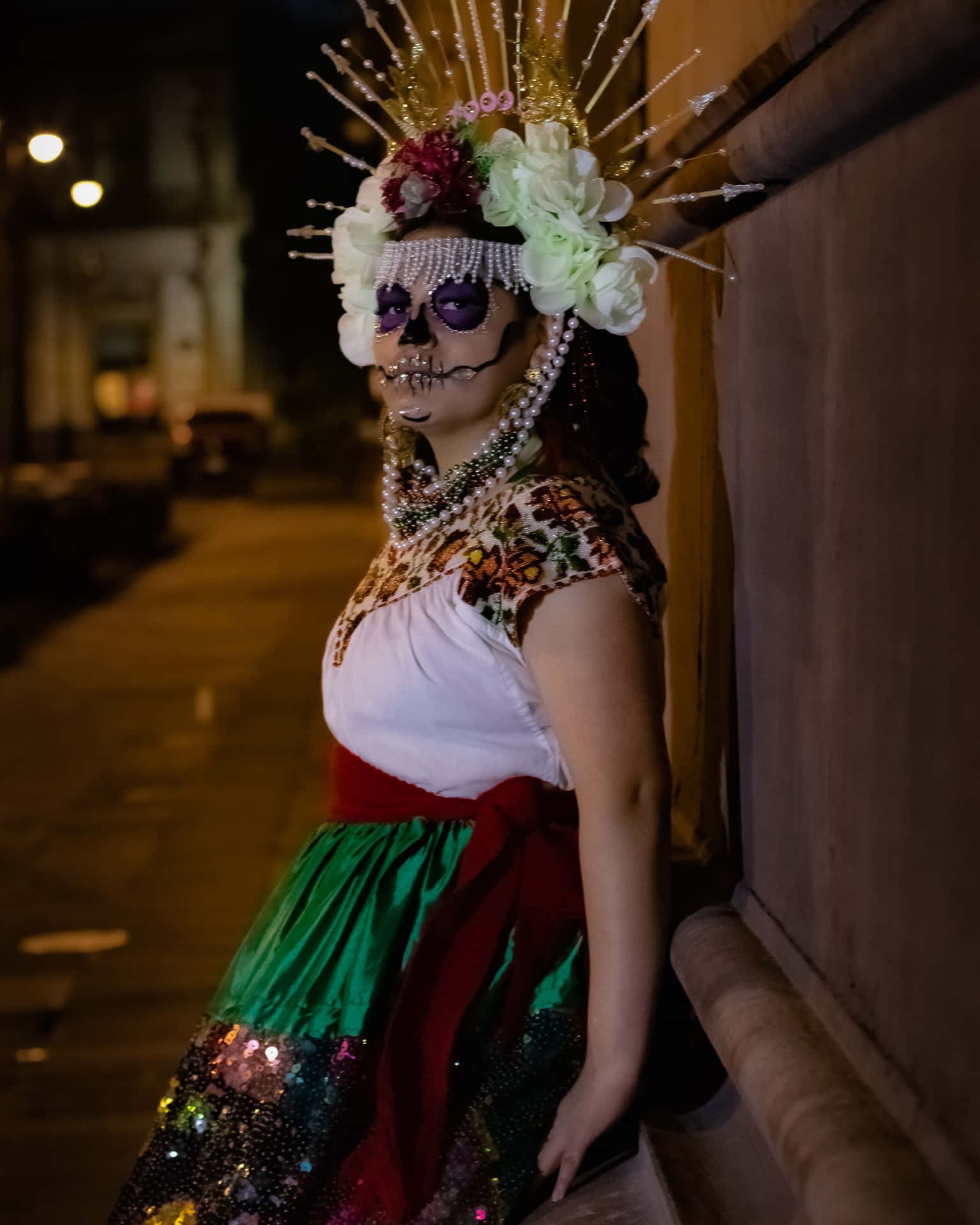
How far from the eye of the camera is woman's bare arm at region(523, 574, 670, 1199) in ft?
4.75

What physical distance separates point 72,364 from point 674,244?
32.7m

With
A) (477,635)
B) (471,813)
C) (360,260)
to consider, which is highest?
(360,260)

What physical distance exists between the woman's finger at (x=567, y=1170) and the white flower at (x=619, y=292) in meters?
1.00

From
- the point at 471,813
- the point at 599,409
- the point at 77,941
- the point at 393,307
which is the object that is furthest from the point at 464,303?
the point at 77,941

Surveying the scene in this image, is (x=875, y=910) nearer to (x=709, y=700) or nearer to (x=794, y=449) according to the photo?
(x=794, y=449)

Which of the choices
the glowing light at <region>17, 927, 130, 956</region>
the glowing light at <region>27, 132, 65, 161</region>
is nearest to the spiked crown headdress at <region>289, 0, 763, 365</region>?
the glowing light at <region>17, 927, 130, 956</region>

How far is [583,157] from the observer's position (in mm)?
1707

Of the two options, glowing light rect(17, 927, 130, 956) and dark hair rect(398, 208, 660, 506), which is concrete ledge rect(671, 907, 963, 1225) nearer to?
dark hair rect(398, 208, 660, 506)

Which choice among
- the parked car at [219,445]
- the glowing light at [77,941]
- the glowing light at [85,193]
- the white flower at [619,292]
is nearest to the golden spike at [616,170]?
the white flower at [619,292]

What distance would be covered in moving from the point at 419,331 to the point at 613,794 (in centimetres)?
68

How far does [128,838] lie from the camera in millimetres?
5410

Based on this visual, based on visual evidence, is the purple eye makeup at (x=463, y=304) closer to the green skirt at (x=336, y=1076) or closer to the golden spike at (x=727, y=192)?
the golden spike at (x=727, y=192)

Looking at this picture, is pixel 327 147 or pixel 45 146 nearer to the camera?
pixel 327 147

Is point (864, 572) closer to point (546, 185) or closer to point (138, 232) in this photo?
point (546, 185)
